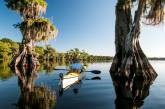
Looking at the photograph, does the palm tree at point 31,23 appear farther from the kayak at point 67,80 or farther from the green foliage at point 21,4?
the kayak at point 67,80

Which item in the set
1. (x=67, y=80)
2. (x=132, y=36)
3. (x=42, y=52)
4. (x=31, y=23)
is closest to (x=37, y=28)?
(x=31, y=23)

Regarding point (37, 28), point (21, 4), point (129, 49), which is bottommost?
point (129, 49)

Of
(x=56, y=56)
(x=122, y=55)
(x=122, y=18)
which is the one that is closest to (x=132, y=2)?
(x=122, y=18)

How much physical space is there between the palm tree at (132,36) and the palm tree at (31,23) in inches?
773

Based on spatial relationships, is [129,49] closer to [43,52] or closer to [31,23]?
[31,23]

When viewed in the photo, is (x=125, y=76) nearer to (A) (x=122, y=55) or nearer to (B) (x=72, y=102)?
(A) (x=122, y=55)

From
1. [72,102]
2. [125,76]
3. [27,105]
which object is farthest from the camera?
[125,76]

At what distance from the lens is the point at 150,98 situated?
1584cm

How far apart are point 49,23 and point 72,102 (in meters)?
37.4

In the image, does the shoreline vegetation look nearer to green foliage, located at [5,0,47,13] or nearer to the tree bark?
green foliage, located at [5,0,47,13]

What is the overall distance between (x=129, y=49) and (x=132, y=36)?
1712 millimetres

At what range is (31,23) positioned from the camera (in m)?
48.4

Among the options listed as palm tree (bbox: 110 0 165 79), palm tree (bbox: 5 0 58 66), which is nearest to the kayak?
palm tree (bbox: 110 0 165 79)

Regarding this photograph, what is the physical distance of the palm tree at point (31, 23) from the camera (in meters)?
47.8
